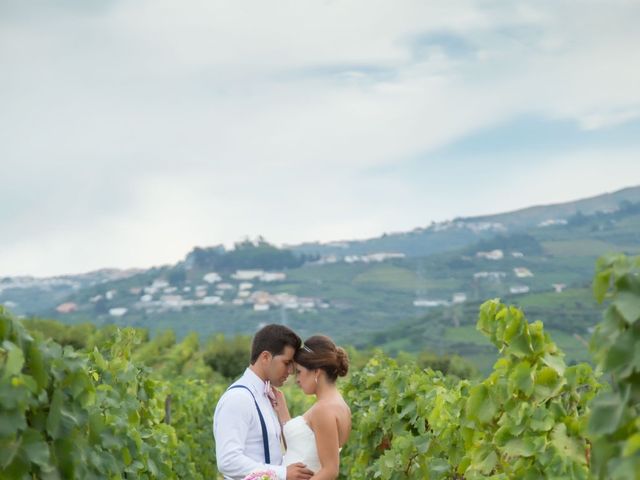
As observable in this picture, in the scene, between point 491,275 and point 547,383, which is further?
point 491,275

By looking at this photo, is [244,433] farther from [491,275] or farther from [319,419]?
[491,275]

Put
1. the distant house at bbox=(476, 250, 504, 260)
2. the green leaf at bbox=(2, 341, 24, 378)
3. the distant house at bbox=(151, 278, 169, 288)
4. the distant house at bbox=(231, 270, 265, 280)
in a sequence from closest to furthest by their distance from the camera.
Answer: the green leaf at bbox=(2, 341, 24, 378) < the distant house at bbox=(476, 250, 504, 260) < the distant house at bbox=(151, 278, 169, 288) < the distant house at bbox=(231, 270, 265, 280)

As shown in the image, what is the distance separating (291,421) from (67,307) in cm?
14461

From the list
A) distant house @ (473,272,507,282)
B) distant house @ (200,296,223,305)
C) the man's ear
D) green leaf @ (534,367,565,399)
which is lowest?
distant house @ (473,272,507,282)

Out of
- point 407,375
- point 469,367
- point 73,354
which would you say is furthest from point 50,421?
point 469,367

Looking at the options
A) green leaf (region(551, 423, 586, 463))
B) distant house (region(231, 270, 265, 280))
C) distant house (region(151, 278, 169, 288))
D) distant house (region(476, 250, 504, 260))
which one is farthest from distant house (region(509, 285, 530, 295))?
green leaf (region(551, 423, 586, 463))

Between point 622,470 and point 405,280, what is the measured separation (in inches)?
5457

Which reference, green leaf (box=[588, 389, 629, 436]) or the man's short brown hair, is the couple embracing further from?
green leaf (box=[588, 389, 629, 436])

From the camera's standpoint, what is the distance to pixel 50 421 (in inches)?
126

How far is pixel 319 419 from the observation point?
211 inches

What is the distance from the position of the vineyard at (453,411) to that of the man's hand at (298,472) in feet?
2.44

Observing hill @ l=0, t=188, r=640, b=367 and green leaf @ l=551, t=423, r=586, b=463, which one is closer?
green leaf @ l=551, t=423, r=586, b=463

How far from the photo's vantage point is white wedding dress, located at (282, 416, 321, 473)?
5.40 m

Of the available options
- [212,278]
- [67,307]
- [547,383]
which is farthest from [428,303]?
[547,383]
